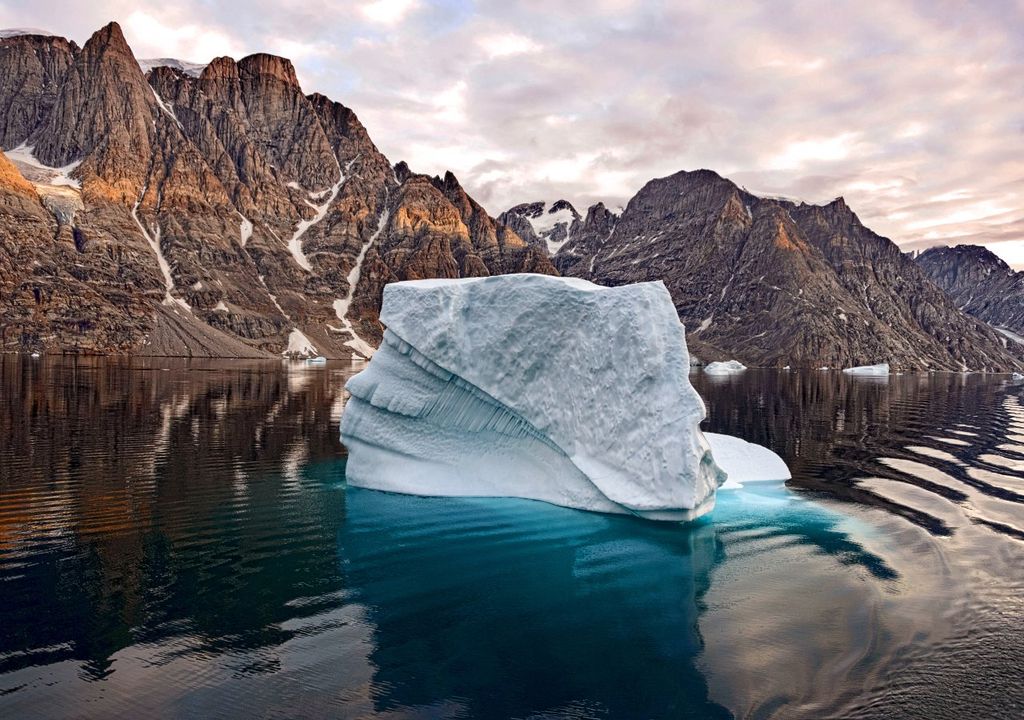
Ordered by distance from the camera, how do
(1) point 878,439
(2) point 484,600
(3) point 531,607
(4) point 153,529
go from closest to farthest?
1. (3) point 531,607
2. (2) point 484,600
3. (4) point 153,529
4. (1) point 878,439

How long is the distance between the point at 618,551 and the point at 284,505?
33.2 ft

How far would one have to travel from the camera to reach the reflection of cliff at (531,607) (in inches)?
368

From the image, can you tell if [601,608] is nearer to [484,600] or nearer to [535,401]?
[484,600]

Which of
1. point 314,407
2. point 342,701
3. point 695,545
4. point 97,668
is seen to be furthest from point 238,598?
point 314,407

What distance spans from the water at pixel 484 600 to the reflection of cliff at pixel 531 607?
5 centimetres

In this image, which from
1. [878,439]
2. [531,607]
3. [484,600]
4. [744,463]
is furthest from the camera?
[878,439]

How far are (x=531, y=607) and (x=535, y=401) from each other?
9.36 m

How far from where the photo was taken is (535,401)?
21.2 metres

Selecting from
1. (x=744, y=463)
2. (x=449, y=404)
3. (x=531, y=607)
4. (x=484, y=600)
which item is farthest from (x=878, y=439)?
(x=484, y=600)

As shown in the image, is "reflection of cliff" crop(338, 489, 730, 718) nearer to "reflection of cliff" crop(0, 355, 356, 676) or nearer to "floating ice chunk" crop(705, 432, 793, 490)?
"reflection of cliff" crop(0, 355, 356, 676)

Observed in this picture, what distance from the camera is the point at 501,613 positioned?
12102 mm

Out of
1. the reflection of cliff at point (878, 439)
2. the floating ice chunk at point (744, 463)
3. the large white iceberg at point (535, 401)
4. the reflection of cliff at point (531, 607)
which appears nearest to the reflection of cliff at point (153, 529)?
the reflection of cliff at point (531, 607)

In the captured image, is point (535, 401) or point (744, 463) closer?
point (535, 401)

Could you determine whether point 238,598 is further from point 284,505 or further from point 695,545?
point 695,545
